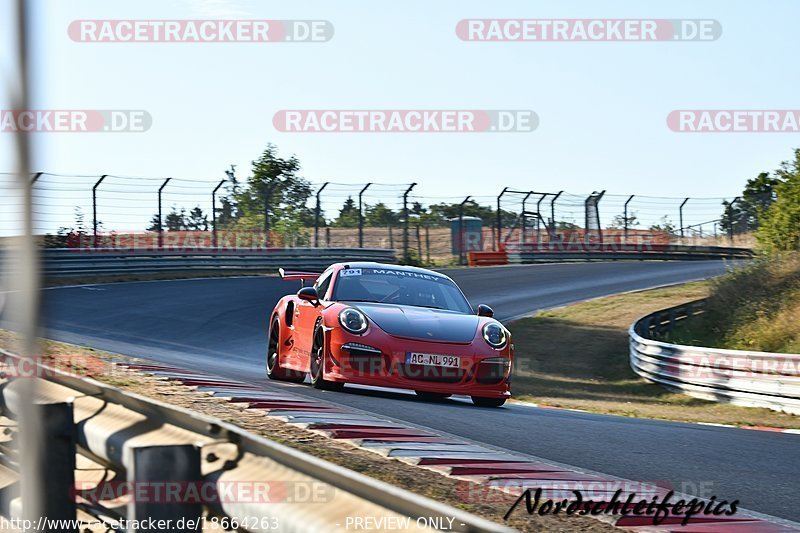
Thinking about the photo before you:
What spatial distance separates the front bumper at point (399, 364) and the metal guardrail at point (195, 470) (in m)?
4.65

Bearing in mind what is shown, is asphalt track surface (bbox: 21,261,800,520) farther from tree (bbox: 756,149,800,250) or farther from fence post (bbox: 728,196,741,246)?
fence post (bbox: 728,196,741,246)

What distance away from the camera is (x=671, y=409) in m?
13.4

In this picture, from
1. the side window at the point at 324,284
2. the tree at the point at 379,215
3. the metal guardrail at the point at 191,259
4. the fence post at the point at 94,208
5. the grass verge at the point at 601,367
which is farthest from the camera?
the tree at the point at 379,215

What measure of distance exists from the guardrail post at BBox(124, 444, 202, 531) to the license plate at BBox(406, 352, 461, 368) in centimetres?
584

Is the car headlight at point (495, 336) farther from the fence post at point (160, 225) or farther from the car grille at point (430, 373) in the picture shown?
the fence post at point (160, 225)

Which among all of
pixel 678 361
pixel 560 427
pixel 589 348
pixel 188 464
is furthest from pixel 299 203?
pixel 188 464

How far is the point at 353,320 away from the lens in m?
8.90

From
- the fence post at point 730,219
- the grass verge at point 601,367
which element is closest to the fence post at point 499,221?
the grass verge at point 601,367

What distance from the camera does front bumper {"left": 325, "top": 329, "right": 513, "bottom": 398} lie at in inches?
344

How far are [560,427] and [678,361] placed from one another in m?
7.50

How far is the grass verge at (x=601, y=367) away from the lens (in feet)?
41.8

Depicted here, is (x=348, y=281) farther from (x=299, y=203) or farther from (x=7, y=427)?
(x=299, y=203)

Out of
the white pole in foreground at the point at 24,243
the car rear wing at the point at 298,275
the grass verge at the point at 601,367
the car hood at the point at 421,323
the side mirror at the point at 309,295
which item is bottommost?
the grass verge at the point at 601,367

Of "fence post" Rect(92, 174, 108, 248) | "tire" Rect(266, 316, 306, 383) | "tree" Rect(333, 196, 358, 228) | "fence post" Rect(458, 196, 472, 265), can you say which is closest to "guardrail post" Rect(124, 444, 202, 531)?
"tire" Rect(266, 316, 306, 383)
